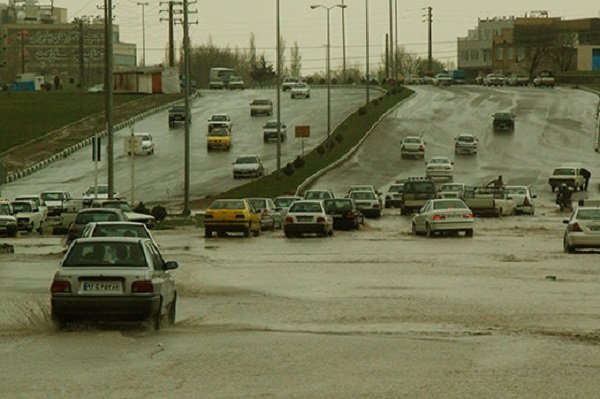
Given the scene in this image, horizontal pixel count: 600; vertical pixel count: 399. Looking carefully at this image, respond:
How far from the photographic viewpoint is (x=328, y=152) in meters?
94.0

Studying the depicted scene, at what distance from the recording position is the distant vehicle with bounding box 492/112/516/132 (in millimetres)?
106312

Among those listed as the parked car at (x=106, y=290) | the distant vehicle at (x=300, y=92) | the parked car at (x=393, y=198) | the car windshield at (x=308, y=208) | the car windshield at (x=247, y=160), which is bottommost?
the parked car at (x=393, y=198)

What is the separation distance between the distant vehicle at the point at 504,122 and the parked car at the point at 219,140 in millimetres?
19531

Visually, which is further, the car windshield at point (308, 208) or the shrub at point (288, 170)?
→ the shrub at point (288, 170)

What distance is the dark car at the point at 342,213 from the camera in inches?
2154

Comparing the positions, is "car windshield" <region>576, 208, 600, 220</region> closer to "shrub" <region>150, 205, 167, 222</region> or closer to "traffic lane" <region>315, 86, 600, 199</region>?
"shrub" <region>150, 205, 167, 222</region>

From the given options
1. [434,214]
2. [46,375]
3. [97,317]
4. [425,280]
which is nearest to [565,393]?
[46,375]

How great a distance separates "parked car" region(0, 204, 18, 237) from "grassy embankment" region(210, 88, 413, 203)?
759 inches

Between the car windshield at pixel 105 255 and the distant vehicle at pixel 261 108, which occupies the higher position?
the distant vehicle at pixel 261 108

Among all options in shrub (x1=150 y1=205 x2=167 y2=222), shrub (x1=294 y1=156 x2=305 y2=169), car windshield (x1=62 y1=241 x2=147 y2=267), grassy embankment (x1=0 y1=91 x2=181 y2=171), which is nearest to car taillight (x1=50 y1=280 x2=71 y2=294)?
car windshield (x1=62 y1=241 x2=147 y2=267)

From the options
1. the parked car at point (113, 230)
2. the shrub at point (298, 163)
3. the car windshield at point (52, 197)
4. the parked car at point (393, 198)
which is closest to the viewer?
the parked car at point (113, 230)

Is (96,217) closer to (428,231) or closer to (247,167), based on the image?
(428,231)

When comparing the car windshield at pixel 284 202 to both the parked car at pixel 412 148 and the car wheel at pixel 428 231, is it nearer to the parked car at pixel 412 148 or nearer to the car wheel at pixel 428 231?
the car wheel at pixel 428 231

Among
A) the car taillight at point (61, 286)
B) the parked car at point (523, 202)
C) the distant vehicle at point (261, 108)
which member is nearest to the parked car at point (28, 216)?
the parked car at point (523, 202)
